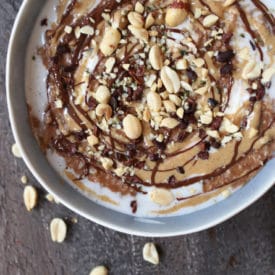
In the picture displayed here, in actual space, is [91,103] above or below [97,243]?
above

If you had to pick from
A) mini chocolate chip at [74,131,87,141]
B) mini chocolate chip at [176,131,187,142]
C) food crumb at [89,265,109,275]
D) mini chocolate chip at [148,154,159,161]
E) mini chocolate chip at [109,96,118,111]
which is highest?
mini chocolate chip at [109,96,118,111]

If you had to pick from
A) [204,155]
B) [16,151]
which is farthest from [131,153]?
[16,151]

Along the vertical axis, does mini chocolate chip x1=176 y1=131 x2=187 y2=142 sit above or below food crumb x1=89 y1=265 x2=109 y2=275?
above

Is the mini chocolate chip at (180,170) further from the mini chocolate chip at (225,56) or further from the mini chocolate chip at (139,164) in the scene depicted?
the mini chocolate chip at (225,56)

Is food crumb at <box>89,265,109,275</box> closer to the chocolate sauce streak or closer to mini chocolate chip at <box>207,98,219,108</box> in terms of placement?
the chocolate sauce streak

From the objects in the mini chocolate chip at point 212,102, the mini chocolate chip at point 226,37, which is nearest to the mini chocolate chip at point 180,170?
the mini chocolate chip at point 212,102

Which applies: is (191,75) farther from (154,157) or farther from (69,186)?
(69,186)

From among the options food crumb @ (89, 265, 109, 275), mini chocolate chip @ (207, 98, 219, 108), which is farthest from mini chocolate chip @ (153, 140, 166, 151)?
food crumb @ (89, 265, 109, 275)
